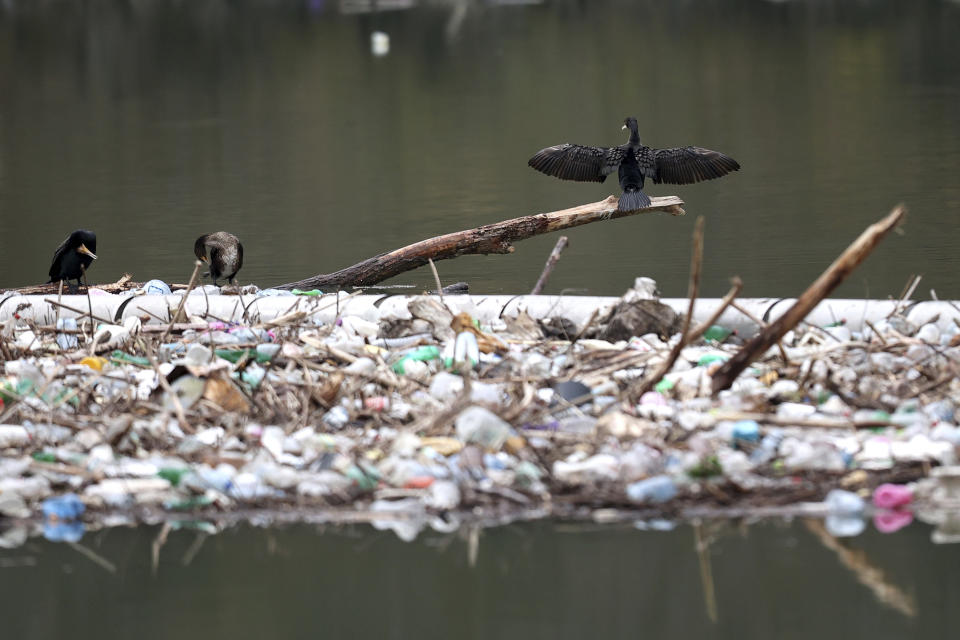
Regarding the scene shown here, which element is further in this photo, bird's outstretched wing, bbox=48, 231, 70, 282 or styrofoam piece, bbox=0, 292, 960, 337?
bird's outstretched wing, bbox=48, 231, 70, 282

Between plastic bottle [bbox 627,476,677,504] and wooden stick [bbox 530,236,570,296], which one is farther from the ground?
wooden stick [bbox 530,236,570,296]

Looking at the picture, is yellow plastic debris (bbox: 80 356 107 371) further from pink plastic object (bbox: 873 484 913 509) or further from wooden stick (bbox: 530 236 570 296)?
pink plastic object (bbox: 873 484 913 509)

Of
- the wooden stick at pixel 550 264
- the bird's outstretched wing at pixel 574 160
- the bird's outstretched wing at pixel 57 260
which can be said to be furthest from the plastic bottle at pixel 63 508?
the bird's outstretched wing at pixel 574 160

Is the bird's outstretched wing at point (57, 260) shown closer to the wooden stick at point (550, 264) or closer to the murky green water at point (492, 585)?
the wooden stick at point (550, 264)

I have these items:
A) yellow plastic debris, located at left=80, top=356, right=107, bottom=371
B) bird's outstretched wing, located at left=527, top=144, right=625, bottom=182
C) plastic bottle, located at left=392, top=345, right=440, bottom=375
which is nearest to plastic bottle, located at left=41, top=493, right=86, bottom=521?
yellow plastic debris, located at left=80, top=356, right=107, bottom=371

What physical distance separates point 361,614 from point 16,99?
1960 centimetres

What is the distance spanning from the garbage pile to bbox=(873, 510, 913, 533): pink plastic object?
12 mm

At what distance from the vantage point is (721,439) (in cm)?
377

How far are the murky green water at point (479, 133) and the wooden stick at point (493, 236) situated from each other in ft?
2.63

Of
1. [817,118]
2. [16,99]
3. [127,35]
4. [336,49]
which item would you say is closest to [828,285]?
[817,118]

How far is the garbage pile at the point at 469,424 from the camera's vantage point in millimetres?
3562

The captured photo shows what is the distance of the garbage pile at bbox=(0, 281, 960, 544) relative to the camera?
356cm

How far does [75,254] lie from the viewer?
619 cm

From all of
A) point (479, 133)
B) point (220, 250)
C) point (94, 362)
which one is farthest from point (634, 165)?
point (479, 133)
